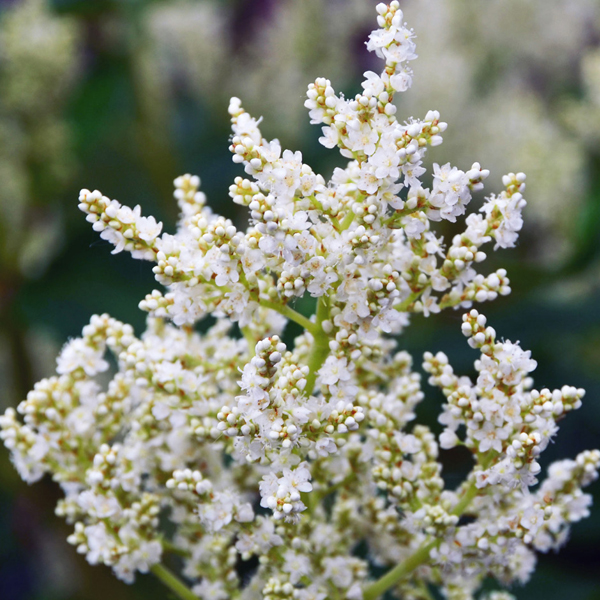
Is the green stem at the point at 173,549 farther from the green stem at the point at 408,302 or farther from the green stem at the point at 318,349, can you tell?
the green stem at the point at 408,302

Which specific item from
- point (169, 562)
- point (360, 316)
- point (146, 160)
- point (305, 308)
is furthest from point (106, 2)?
point (360, 316)

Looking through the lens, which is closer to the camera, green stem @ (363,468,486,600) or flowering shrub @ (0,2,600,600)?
flowering shrub @ (0,2,600,600)

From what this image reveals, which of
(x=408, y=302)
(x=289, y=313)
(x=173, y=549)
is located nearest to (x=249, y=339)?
(x=289, y=313)

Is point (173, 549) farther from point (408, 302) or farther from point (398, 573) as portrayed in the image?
point (408, 302)

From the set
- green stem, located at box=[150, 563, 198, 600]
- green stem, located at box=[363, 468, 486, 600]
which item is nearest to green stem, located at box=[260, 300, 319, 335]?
green stem, located at box=[363, 468, 486, 600]

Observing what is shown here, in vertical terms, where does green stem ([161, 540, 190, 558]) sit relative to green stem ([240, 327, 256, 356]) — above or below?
below

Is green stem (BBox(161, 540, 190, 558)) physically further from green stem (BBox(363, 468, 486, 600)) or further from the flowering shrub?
green stem (BBox(363, 468, 486, 600))

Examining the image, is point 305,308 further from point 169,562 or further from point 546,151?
point 546,151
